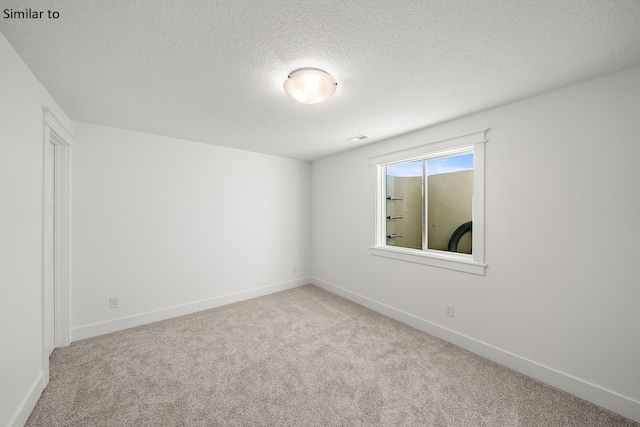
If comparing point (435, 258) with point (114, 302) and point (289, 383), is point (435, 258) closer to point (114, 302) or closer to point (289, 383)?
point (289, 383)

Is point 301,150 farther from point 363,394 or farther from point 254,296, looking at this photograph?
point 363,394

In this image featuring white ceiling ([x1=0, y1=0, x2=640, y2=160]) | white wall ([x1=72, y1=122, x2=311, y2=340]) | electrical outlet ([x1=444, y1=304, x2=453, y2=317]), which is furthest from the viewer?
white wall ([x1=72, y1=122, x2=311, y2=340])

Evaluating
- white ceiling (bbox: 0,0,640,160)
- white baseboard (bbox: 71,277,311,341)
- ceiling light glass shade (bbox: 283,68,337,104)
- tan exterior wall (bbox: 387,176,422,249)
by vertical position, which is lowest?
white baseboard (bbox: 71,277,311,341)

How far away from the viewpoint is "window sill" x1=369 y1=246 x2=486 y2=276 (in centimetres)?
245

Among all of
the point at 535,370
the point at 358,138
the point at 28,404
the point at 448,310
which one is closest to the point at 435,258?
the point at 448,310

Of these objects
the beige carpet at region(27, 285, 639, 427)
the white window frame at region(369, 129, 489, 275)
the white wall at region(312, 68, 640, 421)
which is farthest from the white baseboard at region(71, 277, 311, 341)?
the white wall at region(312, 68, 640, 421)

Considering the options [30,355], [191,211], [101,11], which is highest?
[101,11]

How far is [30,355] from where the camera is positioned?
1.69 m

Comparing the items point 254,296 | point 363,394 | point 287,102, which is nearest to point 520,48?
point 287,102

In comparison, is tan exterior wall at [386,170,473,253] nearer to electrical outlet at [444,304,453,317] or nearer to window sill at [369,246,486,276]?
window sill at [369,246,486,276]

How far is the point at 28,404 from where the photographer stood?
1631mm

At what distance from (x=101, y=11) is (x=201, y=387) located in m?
2.52

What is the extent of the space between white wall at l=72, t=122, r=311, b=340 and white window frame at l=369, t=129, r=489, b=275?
1.68 metres

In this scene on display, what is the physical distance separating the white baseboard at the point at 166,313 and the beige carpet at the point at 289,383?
0.42 ft
